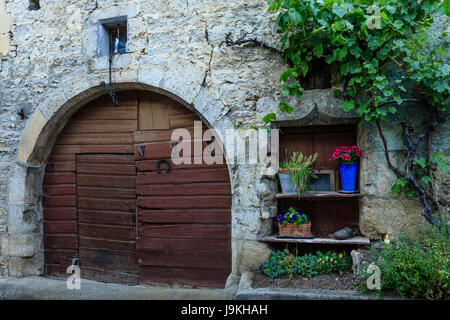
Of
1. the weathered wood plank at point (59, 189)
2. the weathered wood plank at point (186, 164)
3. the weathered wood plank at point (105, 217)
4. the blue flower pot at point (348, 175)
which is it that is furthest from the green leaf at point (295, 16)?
the weathered wood plank at point (59, 189)

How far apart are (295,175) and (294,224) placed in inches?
17.3

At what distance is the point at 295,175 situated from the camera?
2.92m

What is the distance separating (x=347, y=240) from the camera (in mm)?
2807

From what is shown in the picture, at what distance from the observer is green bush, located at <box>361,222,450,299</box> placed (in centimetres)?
216

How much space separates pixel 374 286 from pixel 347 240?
503 mm

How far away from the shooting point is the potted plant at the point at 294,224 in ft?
9.57

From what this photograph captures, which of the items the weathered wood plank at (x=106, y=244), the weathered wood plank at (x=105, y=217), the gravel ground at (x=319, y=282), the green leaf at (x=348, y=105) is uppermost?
the green leaf at (x=348, y=105)

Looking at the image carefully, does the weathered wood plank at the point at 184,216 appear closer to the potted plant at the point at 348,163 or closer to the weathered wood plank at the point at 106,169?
the weathered wood plank at the point at 106,169

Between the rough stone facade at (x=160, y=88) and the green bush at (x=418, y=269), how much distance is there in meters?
0.40

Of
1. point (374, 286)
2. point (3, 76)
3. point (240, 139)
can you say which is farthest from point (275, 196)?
point (3, 76)

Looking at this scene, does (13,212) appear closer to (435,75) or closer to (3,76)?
(3,76)

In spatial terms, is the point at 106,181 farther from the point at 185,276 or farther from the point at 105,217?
the point at 185,276

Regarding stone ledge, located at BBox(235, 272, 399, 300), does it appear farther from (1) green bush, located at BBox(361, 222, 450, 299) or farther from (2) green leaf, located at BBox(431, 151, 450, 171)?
(2) green leaf, located at BBox(431, 151, 450, 171)

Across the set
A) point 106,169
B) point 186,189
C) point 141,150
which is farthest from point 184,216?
point 106,169
